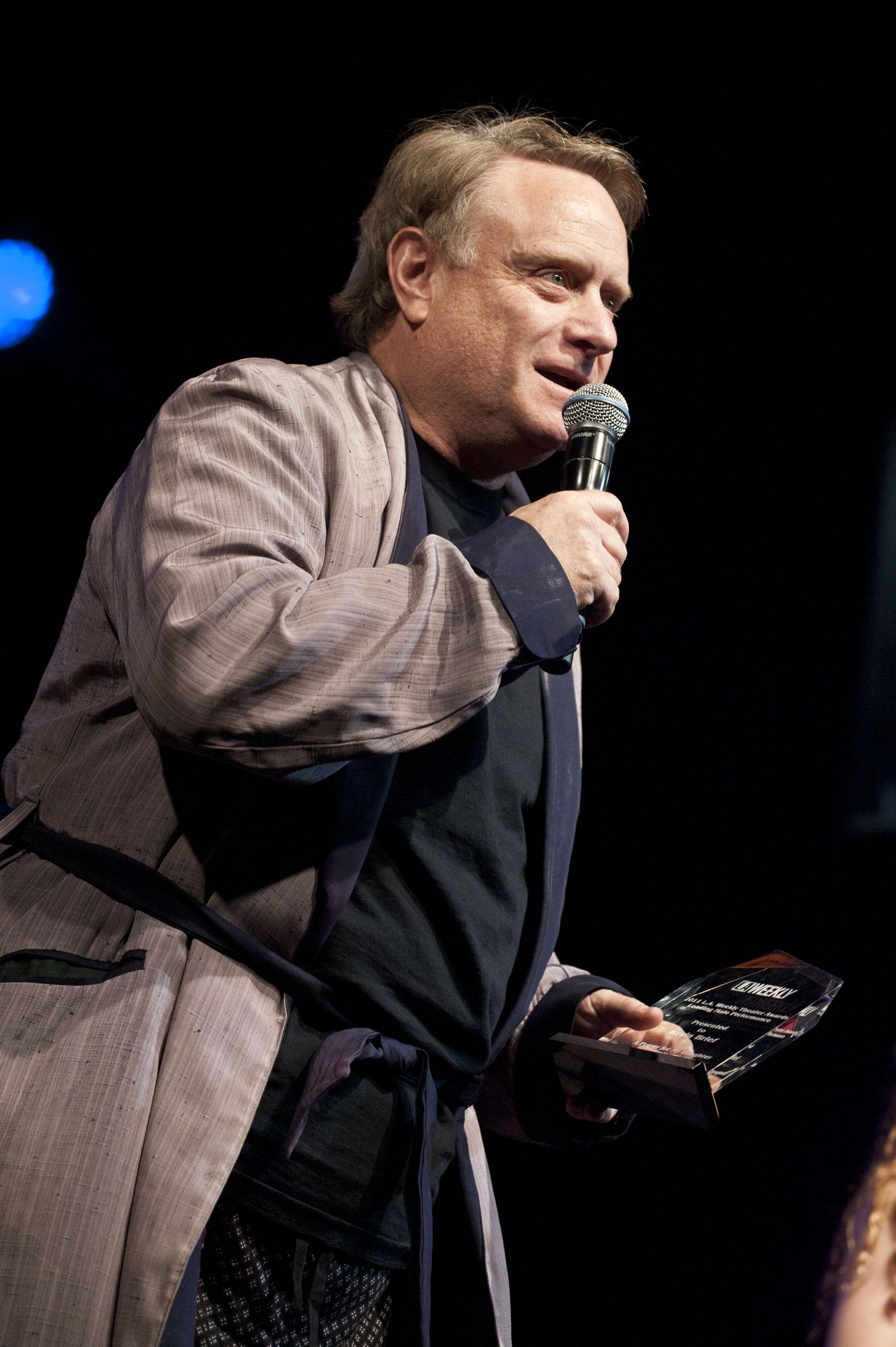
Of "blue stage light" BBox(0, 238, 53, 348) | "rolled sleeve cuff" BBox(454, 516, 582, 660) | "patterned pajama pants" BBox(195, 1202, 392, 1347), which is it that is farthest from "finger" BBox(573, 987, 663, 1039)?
"blue stage light" BBox(0, 238, 53, 348)

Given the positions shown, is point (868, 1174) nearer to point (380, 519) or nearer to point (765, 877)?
point (765, 877)

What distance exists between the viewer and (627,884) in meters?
2.39

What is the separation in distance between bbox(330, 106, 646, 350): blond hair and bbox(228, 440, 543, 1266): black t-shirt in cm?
52

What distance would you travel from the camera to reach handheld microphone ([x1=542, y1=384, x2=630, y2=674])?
3.72 feet

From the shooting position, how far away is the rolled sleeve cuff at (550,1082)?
1.39 m

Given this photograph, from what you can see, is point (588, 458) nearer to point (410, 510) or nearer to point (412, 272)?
point (410, 510)

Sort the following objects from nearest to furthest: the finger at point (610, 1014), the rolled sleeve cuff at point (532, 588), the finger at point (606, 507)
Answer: the rolled sleeve cuff at point (532, 588)
the finger at point (606, 507)
the finger at point (610, 1014)

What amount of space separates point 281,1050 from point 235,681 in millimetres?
402

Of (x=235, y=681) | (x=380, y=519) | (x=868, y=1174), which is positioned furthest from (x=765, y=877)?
(x=235, y=681)

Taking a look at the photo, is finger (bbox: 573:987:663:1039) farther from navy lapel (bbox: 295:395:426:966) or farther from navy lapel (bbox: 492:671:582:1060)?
navy lapel (bbox: 295:395:426:966)

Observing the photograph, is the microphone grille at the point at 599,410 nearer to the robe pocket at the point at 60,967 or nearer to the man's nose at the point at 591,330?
the man's nose at the point at 591,330

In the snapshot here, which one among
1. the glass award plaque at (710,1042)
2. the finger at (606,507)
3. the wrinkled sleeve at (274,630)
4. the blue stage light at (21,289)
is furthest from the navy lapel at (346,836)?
the blue stage light at (21,289)

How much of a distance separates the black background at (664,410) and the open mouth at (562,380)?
1039 millimetres

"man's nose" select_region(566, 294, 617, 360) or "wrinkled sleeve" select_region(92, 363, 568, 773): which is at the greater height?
"man's nose" select_region(566, 294, 617, 360)
